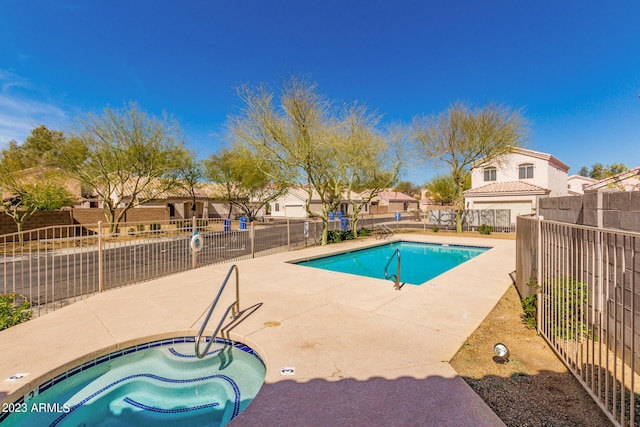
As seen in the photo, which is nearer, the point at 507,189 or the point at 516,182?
the point at 507,189

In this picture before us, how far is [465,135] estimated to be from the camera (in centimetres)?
2036

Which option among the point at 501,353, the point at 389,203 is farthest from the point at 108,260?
the point at 389,203

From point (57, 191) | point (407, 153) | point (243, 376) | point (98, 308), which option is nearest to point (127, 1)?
point (57, 191)

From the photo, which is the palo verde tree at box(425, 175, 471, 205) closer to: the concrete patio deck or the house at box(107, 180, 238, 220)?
the house at box(107, 180, 238, 220)

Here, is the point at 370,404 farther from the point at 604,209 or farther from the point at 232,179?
the point at 232,179

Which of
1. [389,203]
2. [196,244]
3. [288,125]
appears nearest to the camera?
[196,244]

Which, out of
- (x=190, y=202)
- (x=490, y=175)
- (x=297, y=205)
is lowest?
(x=297, y=205)

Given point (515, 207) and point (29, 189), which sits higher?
point (29, 189)

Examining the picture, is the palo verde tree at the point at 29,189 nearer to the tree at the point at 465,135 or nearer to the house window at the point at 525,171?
the tree at the point at 465,135

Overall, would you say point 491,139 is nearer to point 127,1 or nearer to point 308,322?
point 308,322

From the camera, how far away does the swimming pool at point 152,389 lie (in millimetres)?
3457

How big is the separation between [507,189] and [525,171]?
525cm

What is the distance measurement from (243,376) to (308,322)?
1396 millimetres

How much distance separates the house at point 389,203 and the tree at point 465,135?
33485mm
